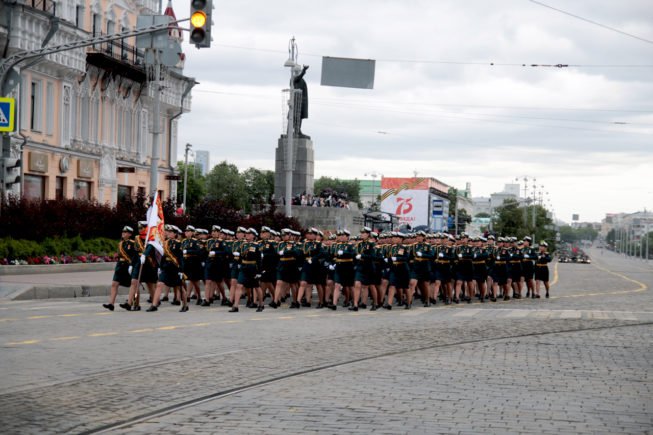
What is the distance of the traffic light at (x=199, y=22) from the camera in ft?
62.2

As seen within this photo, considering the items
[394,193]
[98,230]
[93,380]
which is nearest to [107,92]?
[98,230]

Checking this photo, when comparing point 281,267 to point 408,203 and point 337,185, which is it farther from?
point 337,185

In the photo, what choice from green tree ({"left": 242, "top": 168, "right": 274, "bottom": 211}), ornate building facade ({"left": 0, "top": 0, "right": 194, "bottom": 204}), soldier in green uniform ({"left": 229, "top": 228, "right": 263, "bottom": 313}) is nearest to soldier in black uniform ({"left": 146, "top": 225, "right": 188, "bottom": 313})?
soldier in green uniform ({"left": 229, "top": 228, "right": 263, "bottom": 313})

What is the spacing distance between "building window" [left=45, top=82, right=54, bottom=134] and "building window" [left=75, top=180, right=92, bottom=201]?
379 cm

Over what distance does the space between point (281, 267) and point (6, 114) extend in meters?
7.03

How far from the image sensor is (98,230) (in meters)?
35.2

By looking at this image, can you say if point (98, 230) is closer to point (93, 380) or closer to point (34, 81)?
point (34, 81)

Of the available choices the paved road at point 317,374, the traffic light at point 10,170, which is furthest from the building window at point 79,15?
the paved road at point 317,374

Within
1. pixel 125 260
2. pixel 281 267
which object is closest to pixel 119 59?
pixel 281 267

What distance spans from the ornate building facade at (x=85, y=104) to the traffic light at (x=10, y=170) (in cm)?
1336

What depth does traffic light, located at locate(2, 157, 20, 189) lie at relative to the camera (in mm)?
22969

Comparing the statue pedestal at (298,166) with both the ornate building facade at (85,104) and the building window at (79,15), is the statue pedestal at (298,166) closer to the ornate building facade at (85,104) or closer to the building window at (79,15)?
the ornate building facade at (85,104)

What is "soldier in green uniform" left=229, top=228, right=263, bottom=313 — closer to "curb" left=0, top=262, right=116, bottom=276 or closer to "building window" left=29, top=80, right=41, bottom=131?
"curb" left=0, top=262, right=116, bottom=276

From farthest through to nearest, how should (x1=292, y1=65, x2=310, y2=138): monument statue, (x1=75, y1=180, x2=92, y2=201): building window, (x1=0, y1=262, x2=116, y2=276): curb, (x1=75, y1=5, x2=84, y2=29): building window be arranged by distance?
(x1=292, y1=65, x2=310, y2=138): monument statue, (x1=75, y1=5, x2=84, y2=29): building window, (x1=75, y1=180, x2=92, y2=201): building window, (x1=0, y1=262, x2=116, y2=276): curb
